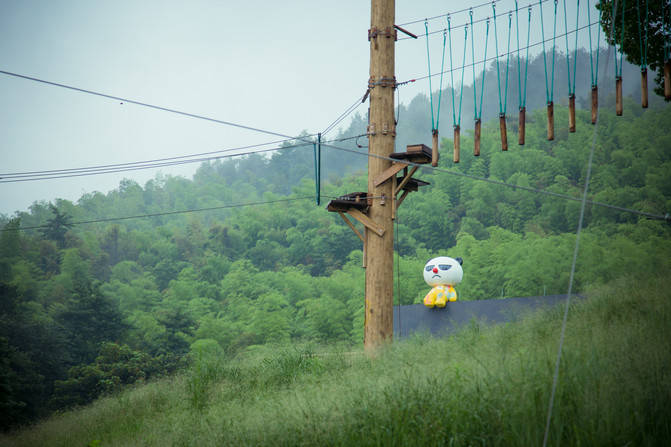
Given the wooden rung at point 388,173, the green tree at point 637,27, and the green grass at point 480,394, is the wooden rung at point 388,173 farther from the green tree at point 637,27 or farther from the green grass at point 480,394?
the green tree at point 637,27

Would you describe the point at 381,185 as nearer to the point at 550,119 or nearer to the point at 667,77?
the point at 550,119

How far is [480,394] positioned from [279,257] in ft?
154

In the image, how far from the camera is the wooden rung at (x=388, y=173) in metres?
7.91

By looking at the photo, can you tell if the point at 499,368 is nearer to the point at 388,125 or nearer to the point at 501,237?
the point at 388,125

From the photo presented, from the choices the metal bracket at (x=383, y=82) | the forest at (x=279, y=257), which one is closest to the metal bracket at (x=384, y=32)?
the metal bracket at (x=383, y=82)

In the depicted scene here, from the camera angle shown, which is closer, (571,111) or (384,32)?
(571,111)

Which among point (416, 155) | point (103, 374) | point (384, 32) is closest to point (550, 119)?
point (416, 155)

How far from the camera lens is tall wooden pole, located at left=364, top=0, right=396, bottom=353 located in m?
7.79

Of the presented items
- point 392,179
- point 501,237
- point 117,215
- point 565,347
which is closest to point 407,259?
point 501,237

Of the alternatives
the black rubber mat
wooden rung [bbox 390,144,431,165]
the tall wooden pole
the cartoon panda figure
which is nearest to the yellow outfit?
the cartoon panda figure

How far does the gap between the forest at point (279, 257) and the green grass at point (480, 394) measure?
9.74ft

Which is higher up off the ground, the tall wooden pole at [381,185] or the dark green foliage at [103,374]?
the tall wooden pole at [381,185]

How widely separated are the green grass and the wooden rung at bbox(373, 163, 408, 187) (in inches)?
99.3

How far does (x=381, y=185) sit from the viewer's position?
317 inches
